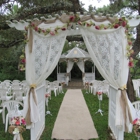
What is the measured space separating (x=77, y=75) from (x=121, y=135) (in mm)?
15514

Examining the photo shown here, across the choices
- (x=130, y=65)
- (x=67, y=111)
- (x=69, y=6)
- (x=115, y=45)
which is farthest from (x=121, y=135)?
(x=69, y=6)

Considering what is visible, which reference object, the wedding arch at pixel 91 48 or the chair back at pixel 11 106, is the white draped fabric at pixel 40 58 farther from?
the chair back at pixel 11 106

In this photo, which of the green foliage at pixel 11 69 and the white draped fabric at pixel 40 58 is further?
the green foliage at pixel 11 69

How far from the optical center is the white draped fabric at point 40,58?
4.05 metres

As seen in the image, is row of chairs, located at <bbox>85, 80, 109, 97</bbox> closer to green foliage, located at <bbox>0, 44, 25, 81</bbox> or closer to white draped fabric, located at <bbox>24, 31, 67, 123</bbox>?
white draped fabric, located at <bbox>24, 31, 67, 123</bbox>

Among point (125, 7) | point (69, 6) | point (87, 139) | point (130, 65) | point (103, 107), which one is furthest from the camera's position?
point (125, 7)

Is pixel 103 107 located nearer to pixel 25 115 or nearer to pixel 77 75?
pixel 25 115

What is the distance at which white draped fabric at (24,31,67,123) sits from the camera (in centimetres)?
405

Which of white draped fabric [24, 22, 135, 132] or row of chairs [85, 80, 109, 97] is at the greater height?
white draped fabric [24, 22, 135, 132]

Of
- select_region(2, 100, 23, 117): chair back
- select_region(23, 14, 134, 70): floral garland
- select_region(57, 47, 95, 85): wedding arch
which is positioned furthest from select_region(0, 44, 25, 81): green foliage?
select_region(23, 14, 134, 70): floral garland

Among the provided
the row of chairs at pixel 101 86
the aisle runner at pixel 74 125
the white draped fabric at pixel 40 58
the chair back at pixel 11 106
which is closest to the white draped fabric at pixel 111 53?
the white draped fabric at pixel 40 58

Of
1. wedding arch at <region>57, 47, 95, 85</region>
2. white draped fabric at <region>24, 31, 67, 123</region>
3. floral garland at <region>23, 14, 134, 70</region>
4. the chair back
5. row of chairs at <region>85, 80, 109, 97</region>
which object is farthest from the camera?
wedding arch at <region>57, 47, 95, 85</region>

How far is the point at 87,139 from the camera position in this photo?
460 centimetres

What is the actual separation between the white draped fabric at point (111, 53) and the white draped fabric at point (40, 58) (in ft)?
2.27
